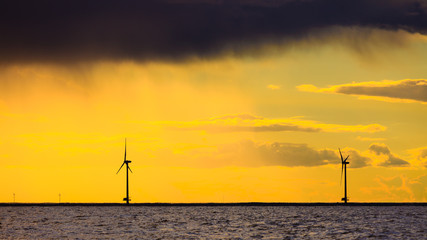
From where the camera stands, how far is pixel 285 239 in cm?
12762

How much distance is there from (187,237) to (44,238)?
2697cm

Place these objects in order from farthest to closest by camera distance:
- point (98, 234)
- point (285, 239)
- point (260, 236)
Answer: point (98, 234) < point (260, 236) < point (285, 239)

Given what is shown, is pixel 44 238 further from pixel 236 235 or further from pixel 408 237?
pixel 408 237

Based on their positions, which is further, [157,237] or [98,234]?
[98,234]

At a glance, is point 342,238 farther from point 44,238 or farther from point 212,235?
point 44,238

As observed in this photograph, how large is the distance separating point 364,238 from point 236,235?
24.9 meters

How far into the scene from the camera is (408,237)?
13362 centimetres

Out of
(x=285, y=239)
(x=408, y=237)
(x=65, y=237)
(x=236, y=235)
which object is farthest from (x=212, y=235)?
(x=408, y=237)

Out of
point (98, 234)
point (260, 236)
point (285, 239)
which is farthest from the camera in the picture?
point (98, 234)

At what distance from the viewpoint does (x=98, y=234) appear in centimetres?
14612

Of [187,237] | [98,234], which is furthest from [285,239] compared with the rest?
[98,234]

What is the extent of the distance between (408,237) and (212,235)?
37.8 m

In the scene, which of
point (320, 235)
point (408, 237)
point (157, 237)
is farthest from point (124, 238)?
point (408, 237)

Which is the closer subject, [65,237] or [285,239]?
[285,239]
